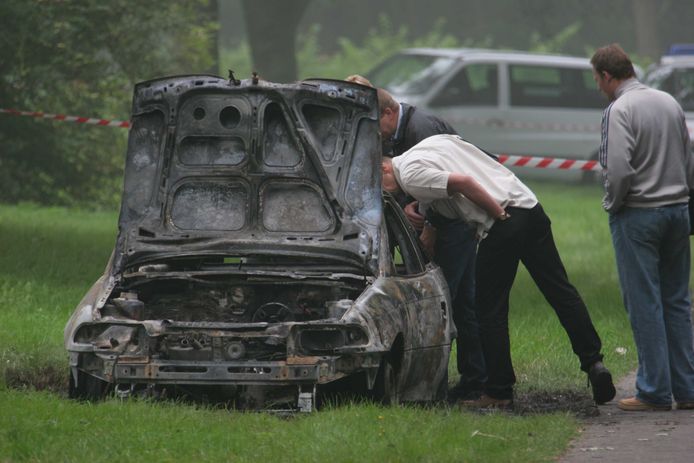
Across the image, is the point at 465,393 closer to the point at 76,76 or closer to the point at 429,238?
the point at 429,238

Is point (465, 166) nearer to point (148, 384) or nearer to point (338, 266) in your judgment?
point (338, 266)

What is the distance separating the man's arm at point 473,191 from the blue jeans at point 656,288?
75 cm

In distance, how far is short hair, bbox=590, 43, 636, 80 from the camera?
9133 mm

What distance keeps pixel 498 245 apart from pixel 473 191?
45 centimetres

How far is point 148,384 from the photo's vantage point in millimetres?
8492

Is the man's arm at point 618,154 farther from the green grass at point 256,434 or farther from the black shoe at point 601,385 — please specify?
the green grass at point 256,434

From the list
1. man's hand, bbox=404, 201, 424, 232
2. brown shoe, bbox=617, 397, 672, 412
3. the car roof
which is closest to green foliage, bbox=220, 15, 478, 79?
the car roof

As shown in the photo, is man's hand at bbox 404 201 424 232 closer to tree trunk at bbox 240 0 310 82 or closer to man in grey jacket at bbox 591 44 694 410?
man in grey jacket at bbox 591 44 694 410

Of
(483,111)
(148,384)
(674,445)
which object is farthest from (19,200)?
(674,445)

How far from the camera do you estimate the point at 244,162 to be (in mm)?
9555

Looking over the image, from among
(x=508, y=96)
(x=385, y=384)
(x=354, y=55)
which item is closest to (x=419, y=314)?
(x=385, y=384)

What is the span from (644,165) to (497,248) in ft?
3.12

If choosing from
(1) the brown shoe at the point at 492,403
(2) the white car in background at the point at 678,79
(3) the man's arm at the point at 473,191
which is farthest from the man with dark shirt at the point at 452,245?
(2) the white car in background at the point at 678,79

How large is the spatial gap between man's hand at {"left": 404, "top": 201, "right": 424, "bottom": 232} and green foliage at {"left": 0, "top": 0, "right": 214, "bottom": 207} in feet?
26.5
